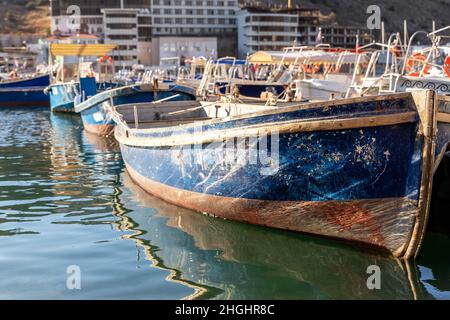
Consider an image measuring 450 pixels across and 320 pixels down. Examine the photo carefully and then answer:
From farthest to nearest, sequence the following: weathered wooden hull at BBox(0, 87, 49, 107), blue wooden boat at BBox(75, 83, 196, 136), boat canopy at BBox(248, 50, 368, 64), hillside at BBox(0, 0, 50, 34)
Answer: hillside at BBox(0, 0, 50, 34), weathered wooden hull at BBox(0, 87, 49, 107), boat canopy at BBox(248, 50, 368, 64), blue wooden boat at BBox(75, 83, 196, 136)

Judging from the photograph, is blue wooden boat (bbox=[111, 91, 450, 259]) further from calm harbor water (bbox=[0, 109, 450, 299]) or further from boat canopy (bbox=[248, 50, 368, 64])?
boat canopy (bbox=[248, 50, 368, 64])

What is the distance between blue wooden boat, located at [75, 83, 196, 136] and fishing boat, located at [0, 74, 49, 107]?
19.4m

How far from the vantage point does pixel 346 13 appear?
13375cm

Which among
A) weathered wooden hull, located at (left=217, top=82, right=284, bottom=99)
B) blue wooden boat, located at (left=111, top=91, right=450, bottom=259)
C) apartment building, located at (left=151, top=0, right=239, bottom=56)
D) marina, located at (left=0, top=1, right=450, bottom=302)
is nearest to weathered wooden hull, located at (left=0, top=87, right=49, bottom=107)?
weathered wooden hull, located at (left=217, top=82, right=284, bottom=99)

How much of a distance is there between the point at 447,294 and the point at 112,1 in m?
107

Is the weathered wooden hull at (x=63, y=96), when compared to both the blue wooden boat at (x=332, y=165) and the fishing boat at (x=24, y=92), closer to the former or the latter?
the fishing boat at (x=24, y=92)

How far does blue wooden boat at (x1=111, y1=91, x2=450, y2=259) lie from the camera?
25.5ft

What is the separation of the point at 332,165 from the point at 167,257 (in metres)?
2.59

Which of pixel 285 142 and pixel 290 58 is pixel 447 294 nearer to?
pixel 285 142

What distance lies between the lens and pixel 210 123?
30.2 ft

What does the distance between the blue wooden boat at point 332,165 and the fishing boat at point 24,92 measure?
3397 cm

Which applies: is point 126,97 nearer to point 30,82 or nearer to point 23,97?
point 23,97

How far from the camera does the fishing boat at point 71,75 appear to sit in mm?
32562

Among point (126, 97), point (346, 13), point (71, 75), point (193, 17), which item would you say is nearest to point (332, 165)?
point (126, 97)
